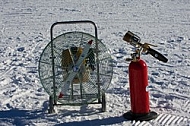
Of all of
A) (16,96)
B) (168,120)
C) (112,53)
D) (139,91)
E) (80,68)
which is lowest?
(168,120)

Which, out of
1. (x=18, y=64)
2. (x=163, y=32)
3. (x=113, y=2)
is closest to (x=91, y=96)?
(x=18, y=64)

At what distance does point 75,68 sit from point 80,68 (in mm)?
92

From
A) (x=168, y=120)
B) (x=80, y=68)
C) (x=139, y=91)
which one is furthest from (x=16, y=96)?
(x=168, y=120)

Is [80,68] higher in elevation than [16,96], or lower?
higher

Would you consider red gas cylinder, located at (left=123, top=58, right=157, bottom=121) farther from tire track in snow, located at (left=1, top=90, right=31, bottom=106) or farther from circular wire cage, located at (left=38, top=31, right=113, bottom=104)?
tire track in snow, located at (left=1, top=90, right=31, bottom=106)

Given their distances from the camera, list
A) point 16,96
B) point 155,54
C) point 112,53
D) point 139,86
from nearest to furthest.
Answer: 1. point 139,86
2. point 155,54
3. point 16,96
4. point 112,53

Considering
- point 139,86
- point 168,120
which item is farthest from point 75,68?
point 168,120

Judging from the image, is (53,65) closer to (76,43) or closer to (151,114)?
(76,43)

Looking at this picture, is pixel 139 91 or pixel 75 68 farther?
pixel 75 68

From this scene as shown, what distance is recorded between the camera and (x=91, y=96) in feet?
16.6

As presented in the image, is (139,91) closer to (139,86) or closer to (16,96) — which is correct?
(139,86)

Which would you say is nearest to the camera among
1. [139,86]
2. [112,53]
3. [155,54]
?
[139,86]

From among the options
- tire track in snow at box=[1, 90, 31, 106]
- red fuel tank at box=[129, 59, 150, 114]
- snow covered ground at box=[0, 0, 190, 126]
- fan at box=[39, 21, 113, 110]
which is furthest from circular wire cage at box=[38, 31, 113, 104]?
tire track in snow at box=[1, 90, 31, 106]

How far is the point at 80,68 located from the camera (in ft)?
16.2
